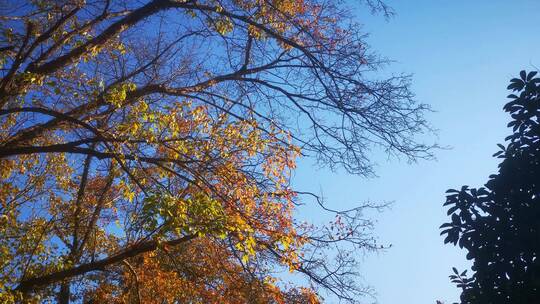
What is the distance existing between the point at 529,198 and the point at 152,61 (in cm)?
687

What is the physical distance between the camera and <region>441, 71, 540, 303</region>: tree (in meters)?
4.12

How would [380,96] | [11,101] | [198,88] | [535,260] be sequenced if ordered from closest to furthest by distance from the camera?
[535,260], [380,96], [11,101], [198,88]

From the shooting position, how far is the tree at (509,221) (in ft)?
13.5

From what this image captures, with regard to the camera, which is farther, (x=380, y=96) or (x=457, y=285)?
(x=380, y=96)

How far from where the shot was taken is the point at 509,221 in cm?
441

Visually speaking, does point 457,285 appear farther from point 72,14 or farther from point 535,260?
point 72,14

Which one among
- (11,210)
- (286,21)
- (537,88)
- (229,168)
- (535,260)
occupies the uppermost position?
(286,21)

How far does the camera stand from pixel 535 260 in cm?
406

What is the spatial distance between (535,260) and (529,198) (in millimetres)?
682

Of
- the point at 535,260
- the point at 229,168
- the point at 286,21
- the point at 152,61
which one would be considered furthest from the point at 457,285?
the point at 152,61

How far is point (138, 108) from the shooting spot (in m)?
7.48

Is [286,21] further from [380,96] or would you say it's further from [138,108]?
[138,108]

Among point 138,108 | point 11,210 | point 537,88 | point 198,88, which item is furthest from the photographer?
point 11,210

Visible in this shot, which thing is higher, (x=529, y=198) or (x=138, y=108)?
(x=138, y=108)
